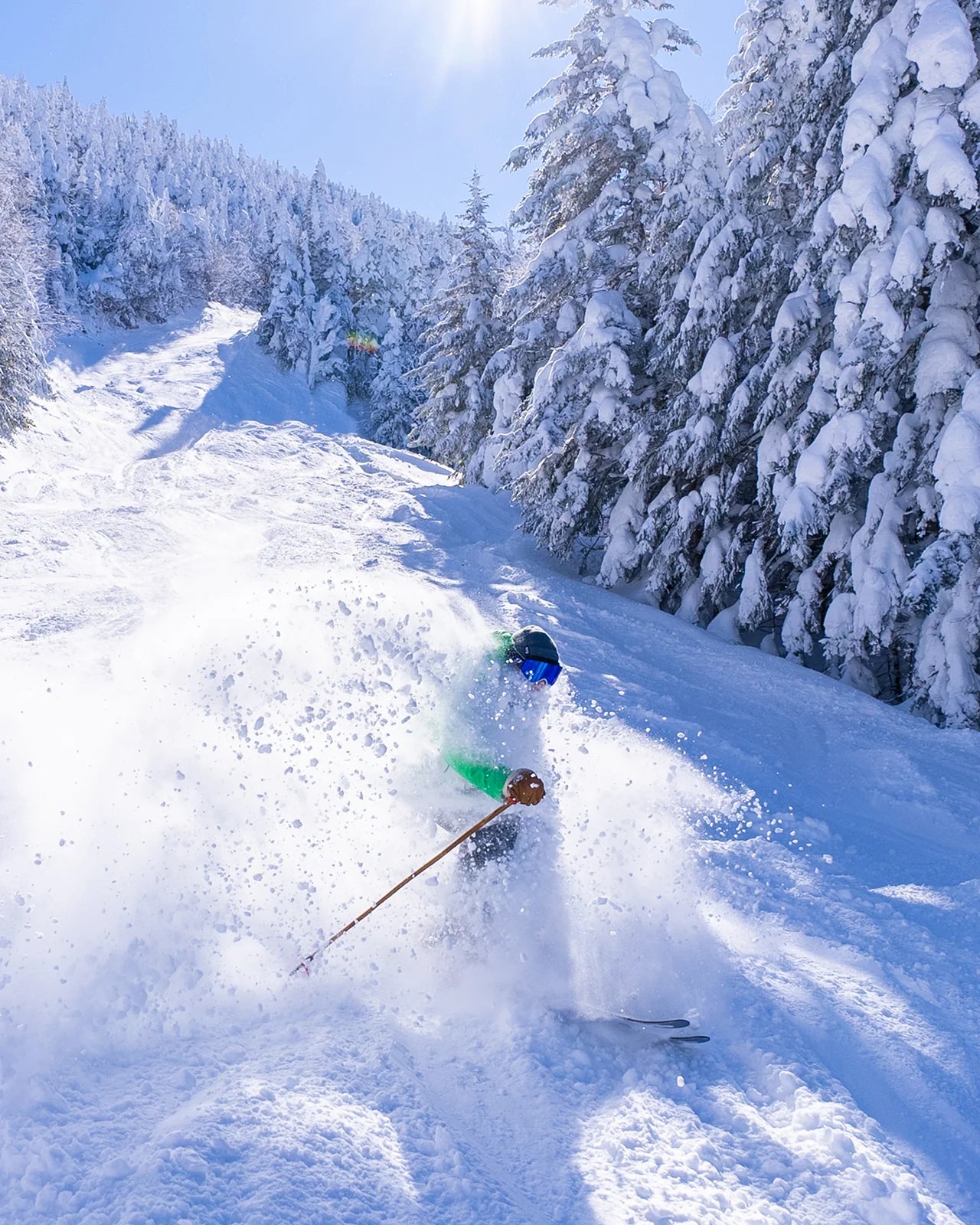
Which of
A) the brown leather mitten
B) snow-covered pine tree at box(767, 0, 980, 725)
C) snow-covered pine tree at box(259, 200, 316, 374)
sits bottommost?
the brown leather mitten

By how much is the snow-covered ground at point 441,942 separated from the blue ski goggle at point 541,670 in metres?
0.86

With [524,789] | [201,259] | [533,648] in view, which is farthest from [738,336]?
[201,259]

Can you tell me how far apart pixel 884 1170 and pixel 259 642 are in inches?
294

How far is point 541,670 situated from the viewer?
632 centimetres

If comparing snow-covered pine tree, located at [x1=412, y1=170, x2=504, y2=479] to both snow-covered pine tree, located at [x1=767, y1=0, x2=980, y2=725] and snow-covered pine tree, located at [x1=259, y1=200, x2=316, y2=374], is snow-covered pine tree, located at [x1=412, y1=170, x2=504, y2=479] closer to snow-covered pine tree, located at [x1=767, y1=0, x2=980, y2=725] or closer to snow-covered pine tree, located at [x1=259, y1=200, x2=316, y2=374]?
snow-covered pine tree, located at [x1=767, y1=0, x2=980, y2=725]

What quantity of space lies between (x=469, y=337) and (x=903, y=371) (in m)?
18.9

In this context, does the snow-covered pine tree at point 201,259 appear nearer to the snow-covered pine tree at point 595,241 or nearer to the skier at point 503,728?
the snow-covered pine tree at point 595,241

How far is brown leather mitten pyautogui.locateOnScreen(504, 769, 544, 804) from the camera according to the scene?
15.0 ft

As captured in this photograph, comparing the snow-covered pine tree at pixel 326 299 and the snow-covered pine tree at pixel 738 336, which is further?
the snow-covered pine tree at pixel 326 299

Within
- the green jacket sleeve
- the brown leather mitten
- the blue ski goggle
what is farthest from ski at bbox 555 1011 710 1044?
the blue ski goggle

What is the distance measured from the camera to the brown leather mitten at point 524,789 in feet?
15.0

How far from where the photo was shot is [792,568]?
12.9 metres

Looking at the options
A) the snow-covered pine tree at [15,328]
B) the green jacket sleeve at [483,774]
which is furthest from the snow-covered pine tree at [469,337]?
the green jacket sleeve at [483,774]

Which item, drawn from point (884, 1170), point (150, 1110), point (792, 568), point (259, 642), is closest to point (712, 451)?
point (792, 568)
